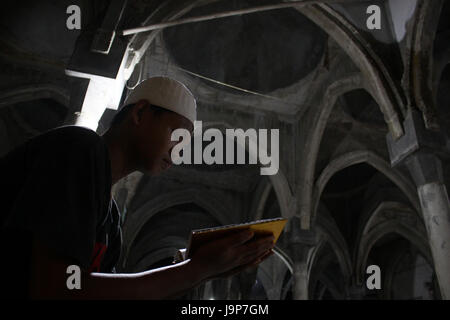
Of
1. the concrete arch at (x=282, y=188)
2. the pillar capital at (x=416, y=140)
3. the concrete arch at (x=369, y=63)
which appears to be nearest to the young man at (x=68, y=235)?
the pillar capital at (x=416, y=140)

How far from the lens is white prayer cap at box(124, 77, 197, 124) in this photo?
140cm

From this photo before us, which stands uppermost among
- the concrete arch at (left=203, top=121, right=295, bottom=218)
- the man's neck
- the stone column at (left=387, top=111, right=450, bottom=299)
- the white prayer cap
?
the concrete arch at (left=203, top=121, right=295, bottom=218)

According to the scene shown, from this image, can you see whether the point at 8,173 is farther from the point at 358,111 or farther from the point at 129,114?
the point at 358,111

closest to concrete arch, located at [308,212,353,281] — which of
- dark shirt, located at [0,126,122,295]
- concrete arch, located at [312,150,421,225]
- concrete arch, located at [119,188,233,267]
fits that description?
concrete arch, located at [119,188,233,267]

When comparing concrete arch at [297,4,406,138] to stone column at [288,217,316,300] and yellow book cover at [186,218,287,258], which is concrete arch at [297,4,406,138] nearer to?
stone column at [288,217,316,300]

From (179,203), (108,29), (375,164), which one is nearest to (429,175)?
(108,29)

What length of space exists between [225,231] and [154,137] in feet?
1.45

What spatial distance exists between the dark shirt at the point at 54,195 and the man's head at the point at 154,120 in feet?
0.96

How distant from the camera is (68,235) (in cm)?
88

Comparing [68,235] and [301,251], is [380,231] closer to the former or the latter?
[301,251]

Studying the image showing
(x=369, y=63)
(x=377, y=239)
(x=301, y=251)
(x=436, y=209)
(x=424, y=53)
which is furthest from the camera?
(x=377, y=239)

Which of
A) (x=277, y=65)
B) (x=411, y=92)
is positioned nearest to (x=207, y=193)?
(x=277, y=65)

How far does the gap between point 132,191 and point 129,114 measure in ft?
35.8

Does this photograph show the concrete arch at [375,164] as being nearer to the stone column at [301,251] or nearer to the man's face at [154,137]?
the stone column at [301,251]
